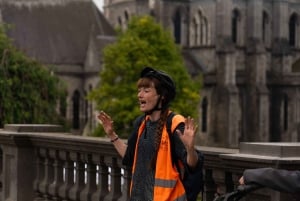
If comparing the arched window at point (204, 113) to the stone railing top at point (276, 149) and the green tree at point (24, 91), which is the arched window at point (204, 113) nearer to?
the green tree at point (24, 91)

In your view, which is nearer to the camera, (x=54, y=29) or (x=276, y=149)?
(x=276, y=149)

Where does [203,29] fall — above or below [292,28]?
below

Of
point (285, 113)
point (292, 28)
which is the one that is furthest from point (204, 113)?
point (292, 28)

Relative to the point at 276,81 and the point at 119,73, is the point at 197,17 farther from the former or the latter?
the point at 119,73

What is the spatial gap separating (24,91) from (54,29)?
2865 centimetres

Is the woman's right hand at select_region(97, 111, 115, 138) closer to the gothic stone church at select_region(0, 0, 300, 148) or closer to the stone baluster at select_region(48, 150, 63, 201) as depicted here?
the stone baluster at select_region(48, 150, 63, 201)

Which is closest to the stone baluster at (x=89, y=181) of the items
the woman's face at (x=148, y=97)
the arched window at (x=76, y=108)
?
the woman's face at (x=148, y=97)

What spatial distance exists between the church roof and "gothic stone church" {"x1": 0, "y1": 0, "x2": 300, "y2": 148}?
0.07m

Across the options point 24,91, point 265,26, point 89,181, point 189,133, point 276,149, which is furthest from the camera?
point 265,26

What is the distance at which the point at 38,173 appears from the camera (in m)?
10.5

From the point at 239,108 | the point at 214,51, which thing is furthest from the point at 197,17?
the point at 239,108

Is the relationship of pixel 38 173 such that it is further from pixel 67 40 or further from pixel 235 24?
pixel 235 24

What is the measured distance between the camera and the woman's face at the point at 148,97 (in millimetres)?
6449

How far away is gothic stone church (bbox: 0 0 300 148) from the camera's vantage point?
61.0 metres
